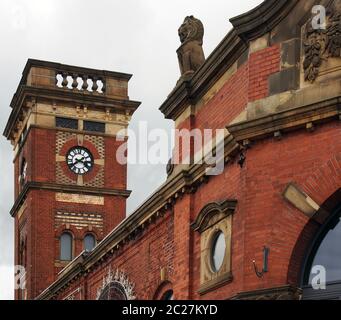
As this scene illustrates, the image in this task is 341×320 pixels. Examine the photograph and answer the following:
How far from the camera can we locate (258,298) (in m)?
18.7

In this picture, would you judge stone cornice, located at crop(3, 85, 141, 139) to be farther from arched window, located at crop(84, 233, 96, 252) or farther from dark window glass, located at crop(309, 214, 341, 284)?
dark window glass, located at crop(309, 214, 341, 284)

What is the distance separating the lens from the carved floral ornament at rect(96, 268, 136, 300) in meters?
29.9

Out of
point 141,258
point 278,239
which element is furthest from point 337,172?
point 141,258

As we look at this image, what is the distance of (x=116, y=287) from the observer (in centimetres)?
3166

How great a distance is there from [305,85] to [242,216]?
2.75 m

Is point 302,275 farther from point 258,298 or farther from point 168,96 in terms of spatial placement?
point 168,96

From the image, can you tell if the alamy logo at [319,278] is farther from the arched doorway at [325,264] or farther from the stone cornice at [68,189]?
the stone cornice at [68,189]

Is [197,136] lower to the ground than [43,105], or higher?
lower

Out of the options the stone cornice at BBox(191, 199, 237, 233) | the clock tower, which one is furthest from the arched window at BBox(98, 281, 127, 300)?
the clock tower

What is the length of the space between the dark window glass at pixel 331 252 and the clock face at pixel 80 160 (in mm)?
36070

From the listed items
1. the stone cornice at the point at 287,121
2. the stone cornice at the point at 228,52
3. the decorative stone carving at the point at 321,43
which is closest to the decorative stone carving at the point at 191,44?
the stone cornice at the point at 228,52

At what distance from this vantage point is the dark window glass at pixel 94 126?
5459cm

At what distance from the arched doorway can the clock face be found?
3600 cm
